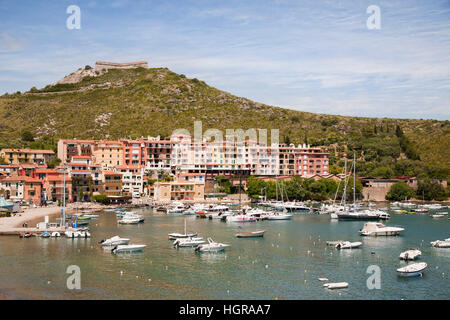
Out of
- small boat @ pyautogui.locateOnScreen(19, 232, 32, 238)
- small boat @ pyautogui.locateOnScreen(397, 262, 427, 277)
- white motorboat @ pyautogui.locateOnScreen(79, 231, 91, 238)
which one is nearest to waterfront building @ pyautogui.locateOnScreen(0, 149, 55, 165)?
small boat @ pyautogui.locateOnScreen(19, 232, 32, 238)

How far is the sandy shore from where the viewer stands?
5183cm

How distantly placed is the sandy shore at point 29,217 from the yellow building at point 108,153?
24416mm

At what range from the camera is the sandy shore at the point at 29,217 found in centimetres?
5183

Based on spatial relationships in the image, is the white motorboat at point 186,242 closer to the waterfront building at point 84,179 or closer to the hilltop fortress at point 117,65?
the waterfront building at point 84,179

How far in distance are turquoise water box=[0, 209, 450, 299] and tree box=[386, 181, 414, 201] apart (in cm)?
4259

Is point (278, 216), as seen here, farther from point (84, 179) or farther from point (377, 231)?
point (84, 179)

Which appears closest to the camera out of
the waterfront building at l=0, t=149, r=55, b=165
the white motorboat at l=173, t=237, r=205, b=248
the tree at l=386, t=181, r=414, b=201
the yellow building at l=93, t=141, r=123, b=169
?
the white motorboat at l=173, t=237, r=205, b=248

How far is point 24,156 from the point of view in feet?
301

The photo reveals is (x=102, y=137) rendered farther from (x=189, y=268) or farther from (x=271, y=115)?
(x=189, y=268)

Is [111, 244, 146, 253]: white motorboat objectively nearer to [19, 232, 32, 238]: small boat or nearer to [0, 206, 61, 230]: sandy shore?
[19, 232, 32, 238]: small boat

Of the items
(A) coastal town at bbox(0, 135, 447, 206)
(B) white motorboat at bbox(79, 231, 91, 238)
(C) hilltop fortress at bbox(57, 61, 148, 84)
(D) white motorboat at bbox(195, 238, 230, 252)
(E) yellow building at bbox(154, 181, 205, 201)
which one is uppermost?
(C) hilltop fortress at bbox(57, 61, 148, 84)
